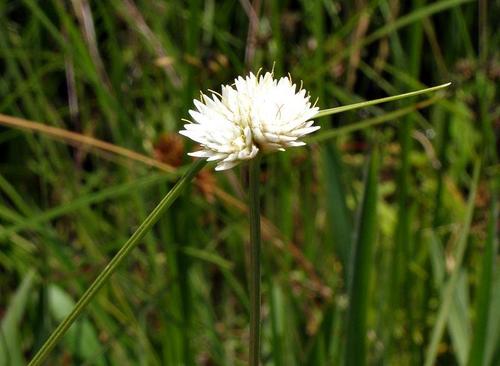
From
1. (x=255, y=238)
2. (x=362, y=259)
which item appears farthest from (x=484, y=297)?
(x=255, y=238)

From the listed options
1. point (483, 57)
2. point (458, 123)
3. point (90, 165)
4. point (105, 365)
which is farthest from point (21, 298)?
point (90, 165)

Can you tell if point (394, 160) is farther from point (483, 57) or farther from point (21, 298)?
point (21, 298)

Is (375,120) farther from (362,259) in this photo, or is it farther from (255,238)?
(255,238)

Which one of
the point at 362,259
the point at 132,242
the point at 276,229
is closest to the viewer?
the point at 132,242

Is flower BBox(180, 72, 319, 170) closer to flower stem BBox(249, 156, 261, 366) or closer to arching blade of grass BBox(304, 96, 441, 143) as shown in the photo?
flower stem BBox(249, 156, 261, 366)

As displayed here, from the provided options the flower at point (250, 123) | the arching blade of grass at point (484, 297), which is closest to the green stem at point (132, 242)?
the flower at point (250, 123)

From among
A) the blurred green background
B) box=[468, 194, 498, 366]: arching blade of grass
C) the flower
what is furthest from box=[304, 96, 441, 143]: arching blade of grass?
the flower
